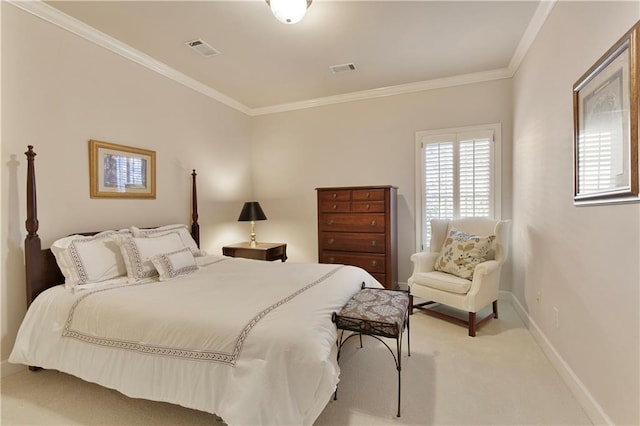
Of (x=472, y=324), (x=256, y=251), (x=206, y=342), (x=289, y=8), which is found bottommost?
(x=472, y=324)

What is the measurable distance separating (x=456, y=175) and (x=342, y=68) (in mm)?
1928

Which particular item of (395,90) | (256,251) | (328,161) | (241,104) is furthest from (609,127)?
(241,104)

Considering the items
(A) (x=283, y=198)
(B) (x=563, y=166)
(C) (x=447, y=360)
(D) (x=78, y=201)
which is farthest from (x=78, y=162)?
(B) (x=563, y=166)

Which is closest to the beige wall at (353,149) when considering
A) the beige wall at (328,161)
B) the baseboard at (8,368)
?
the beige wall at (328,161)

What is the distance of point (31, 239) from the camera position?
2.30m

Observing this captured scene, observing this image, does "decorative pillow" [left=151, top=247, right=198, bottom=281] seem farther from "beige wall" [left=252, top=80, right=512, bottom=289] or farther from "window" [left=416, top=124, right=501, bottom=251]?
"window" [left=416, top=124, right=501, bottom=251]

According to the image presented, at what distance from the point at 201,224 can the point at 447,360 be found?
3192mm

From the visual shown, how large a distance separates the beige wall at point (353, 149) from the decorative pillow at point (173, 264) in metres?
2.25

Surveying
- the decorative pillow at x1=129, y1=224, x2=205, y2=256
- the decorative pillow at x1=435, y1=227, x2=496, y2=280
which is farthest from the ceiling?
the decorative pillow at x1=435, y1=227, x2=496, y2=280

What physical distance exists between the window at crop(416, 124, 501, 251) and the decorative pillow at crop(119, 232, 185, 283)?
3.09 meters

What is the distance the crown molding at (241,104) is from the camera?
2472 millimetres

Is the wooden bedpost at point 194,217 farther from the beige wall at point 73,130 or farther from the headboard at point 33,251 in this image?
the headboard at point 33,251

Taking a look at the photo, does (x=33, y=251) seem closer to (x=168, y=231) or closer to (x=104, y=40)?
Answer: (x=168, y=231)

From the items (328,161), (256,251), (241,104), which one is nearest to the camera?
(256,251)
